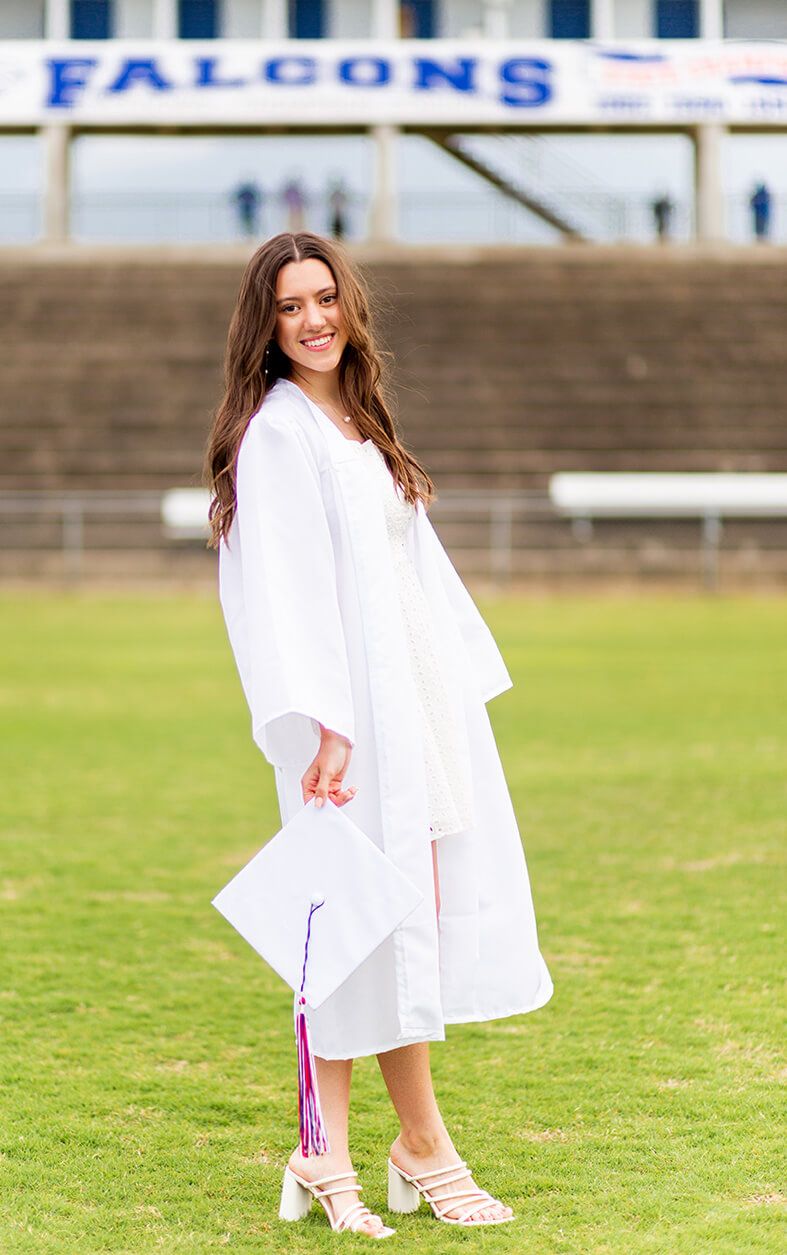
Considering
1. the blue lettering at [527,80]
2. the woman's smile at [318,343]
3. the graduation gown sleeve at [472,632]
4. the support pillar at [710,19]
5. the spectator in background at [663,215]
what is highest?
the support pillar at [710,19]

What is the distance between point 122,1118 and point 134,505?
58.4 feet

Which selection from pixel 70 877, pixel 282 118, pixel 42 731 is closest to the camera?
pixel 70 877

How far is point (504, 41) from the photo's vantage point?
28.6 meters

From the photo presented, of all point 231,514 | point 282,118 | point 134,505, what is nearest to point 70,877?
point 231,514

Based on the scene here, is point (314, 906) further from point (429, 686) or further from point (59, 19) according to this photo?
point (59, 19)

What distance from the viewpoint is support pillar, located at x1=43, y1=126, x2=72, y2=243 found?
1128 inches

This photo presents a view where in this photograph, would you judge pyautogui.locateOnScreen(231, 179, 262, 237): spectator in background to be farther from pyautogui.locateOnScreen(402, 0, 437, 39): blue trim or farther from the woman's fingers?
the woman's fingers

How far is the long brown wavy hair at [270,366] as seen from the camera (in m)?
3.09

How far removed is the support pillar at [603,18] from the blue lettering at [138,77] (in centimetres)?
807

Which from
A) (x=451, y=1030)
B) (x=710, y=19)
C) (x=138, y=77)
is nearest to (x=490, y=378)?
(x=138, y=77)

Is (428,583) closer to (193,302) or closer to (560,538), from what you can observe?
(560,538)

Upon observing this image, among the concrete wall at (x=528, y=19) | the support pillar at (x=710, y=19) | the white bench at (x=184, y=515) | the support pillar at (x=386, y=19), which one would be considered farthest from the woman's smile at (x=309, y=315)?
the support pillar at (x=710, y=19)

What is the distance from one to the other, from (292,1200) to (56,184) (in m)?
28.0

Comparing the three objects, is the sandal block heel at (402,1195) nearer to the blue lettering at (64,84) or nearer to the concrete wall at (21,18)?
the blue lettering at (64,84)
